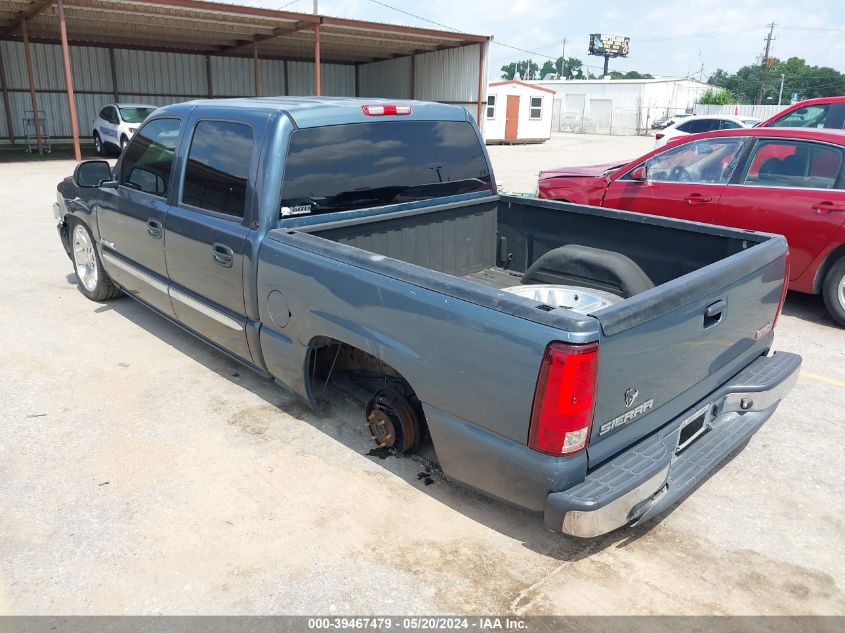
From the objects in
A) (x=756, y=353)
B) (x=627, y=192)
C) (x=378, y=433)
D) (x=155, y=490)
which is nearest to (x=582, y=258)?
(x=756, y=353)

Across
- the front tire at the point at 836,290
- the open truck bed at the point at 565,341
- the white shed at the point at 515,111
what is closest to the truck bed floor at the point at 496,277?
the open truck bed at the point at 565,341

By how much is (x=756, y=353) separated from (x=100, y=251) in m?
5.03

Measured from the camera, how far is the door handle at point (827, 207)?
581cm

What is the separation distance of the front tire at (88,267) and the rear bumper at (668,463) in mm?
4845

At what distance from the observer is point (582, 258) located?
3840 millimetres

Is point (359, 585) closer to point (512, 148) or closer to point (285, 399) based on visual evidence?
point (285, 399)

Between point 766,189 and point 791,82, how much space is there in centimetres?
10518

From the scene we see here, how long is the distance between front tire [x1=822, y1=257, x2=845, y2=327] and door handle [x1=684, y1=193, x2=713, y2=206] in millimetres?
1240

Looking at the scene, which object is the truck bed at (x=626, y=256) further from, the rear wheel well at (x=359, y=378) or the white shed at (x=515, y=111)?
the white shed at (x=515, y=111)

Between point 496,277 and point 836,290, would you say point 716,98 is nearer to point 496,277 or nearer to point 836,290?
point 836,290

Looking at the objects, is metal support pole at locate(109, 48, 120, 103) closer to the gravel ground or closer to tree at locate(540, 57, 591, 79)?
the gravel ground

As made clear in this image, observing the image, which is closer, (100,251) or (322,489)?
(322,489)

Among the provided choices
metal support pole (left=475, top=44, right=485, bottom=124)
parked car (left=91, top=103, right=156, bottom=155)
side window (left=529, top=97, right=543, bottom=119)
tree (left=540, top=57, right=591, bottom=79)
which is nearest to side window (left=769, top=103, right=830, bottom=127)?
metal support pole (left=475, top=44, right=485, bottom=124)

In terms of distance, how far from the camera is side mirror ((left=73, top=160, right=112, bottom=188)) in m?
5.29
